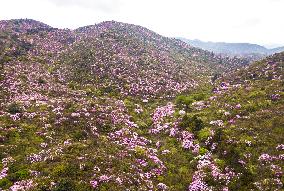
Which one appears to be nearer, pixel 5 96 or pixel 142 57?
pixel 5 96

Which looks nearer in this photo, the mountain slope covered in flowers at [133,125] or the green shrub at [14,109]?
the mountain slope covered in flowers at [133,125]

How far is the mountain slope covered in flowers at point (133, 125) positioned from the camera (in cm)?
2233

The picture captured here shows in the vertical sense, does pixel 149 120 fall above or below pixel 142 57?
below

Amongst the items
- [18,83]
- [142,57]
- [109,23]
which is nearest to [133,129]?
[18,83]

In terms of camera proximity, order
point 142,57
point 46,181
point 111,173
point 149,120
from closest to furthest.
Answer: point 46,181 → point 111,173 → point 149,120 → point 142,57

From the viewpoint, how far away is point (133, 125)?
33.0 m

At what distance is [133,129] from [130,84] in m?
15.6

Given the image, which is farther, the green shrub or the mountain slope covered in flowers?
the green shrub

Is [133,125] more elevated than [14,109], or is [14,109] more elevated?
[14,109]

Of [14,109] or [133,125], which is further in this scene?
[133,125]

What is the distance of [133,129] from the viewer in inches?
1264

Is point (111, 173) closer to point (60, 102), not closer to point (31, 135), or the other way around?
point (31, 135)

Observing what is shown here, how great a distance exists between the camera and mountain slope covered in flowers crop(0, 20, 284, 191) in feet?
73.3

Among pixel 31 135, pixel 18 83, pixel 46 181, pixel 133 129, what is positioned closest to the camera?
pixel 46 181
